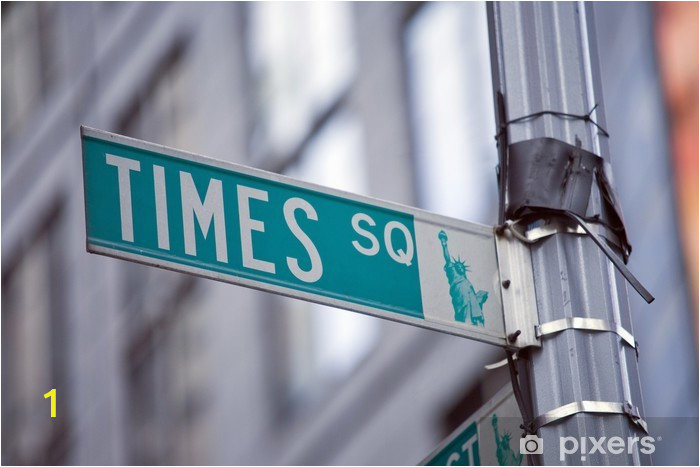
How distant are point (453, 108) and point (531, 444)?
9.45 metres

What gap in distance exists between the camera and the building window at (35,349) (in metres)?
20.4

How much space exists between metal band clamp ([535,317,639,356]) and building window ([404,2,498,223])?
26.0 ft

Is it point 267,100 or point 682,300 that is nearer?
point 682,300

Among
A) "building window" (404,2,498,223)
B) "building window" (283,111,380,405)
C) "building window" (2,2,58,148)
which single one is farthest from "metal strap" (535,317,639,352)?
"building window" (2,2,58,148)

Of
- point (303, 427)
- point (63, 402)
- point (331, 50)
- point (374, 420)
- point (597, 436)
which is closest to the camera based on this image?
point (597, 436)

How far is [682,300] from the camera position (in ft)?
31.8

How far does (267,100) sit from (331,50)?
1.71m

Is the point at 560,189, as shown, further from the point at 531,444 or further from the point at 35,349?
Result: the point at 35,349

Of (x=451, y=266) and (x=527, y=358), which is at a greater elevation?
(x=451, y=266)

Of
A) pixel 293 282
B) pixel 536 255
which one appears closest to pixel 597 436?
pixel 536 255

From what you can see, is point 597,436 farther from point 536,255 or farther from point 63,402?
point 63,402

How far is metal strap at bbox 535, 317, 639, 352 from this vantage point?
353 cm

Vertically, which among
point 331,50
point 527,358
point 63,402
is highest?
point 331,50

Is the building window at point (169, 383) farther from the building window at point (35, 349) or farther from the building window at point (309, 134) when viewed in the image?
the building window at point (309, 134)
